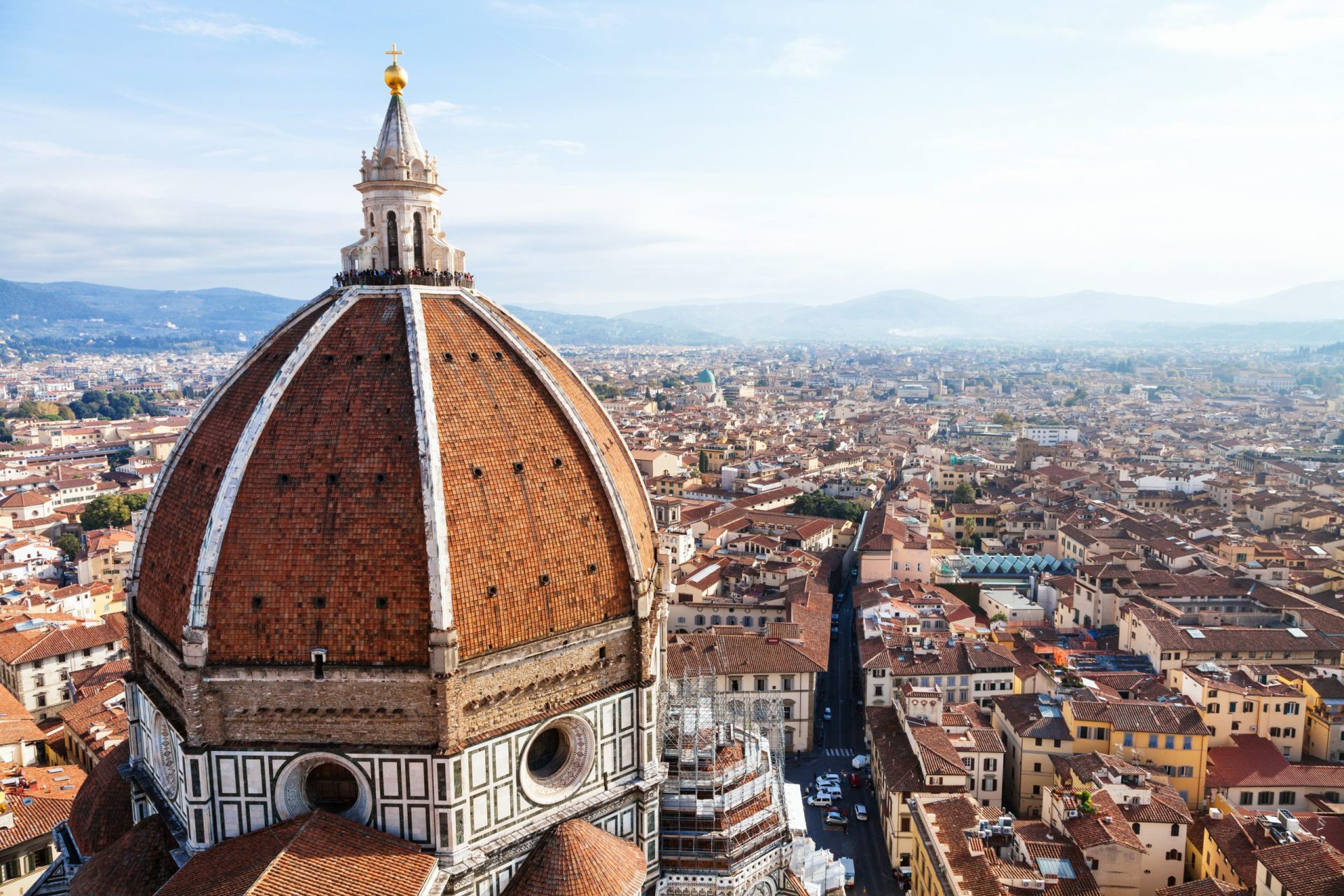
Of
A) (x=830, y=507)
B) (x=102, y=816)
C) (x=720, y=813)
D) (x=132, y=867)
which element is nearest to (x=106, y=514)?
(x=830, y=507)

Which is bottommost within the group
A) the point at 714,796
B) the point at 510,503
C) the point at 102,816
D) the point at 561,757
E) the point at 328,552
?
the point at 102,816

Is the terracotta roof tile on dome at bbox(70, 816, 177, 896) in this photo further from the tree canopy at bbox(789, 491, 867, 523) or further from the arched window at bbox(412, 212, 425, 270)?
the tree canopy at bbox(789, 491, 867, 523)

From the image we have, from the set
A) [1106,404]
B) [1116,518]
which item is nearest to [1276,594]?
[1116,518]

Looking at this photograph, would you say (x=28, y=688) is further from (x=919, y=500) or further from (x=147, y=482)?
(x=919, y=500)

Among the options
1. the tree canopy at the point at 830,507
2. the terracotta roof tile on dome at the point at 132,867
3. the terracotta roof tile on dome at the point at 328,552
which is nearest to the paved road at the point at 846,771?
the tree canopy at the point at 830,507

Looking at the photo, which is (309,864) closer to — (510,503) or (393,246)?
(510,503)

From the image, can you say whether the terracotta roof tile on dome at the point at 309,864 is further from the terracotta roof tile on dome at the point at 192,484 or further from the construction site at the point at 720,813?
the construction site at the point at 720,813

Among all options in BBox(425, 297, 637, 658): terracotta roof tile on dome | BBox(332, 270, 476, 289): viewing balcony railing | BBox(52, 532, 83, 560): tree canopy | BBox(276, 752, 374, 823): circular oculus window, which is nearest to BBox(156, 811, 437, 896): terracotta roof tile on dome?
BBox(276, 752, 374, 823): circular oculus window

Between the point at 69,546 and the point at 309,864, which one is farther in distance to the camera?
the point at 69,546
